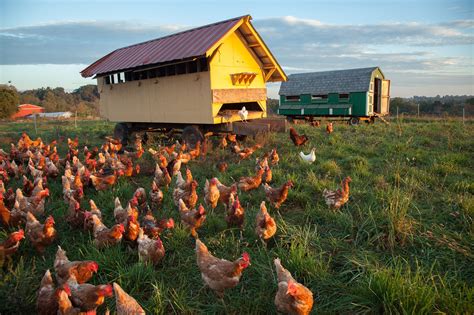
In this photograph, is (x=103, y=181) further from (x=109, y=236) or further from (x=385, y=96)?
(x=385, y=96)

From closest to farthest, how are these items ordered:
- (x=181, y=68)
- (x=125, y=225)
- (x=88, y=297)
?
(x=88, y=297)
(x=125, y=225)
(x=181, y=68)

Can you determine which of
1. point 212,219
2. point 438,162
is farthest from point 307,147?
point 212,219

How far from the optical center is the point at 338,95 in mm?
19578

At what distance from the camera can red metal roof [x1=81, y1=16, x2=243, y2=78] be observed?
8.40 metres

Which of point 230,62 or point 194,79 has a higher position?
point 230,62

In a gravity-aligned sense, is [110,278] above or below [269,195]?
below

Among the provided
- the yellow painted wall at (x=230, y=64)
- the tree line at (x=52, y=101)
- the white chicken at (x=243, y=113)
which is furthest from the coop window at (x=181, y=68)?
the tree line at (x=52, y=101)

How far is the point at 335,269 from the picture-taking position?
10.6 feet

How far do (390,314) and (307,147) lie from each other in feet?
23.7

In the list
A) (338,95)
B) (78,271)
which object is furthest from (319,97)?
(78,271)

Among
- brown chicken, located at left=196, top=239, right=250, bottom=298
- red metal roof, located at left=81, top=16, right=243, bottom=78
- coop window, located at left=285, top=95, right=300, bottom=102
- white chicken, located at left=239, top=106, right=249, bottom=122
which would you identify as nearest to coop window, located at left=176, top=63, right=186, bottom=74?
red metal roof, located at left=81, top=16, right=243, bottom=78

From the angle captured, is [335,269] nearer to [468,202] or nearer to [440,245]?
[440,245]

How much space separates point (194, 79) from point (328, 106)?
1329cm

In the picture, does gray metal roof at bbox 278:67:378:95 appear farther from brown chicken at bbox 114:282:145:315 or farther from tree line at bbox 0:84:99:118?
tree line at bbox 0:84:99:118
